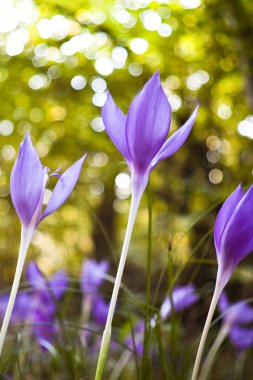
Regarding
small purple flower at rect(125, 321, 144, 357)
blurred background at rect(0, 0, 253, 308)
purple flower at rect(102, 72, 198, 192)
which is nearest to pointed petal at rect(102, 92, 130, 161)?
purple flower at rect(102, 72, 198, 192)

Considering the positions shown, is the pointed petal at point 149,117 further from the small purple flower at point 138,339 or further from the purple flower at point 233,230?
the small purple flower at point 138,339

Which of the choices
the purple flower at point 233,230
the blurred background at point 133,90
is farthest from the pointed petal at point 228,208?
the blurred background at point 133,90

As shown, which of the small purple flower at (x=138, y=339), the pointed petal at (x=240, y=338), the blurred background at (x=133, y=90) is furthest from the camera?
the blurred background at (x=133, y=90)

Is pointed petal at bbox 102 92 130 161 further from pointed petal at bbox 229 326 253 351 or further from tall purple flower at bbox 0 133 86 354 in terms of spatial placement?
pointed petal at bbox 229 326 253 351

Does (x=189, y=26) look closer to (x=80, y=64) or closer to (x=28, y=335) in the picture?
(x=80, y=64)

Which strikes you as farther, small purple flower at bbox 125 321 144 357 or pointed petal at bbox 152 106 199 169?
small purple flower at bbox 125 321 144 357

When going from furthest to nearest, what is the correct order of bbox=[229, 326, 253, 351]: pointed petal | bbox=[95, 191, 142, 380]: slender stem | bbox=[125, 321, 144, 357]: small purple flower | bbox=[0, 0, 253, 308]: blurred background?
bbox=[0, 0, 253, 308]: blurred background, bbox=[229, 326, 253, 351]: pointed petal, bbox=[125, 321, 144, 357]: small purple flower, bbox=[95, 191, 142, 380]: slender stem
